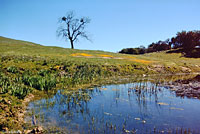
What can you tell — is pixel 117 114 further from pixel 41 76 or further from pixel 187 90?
pixel 41 76

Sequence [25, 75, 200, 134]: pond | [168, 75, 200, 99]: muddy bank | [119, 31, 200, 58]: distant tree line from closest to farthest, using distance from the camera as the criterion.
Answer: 1. [25, 75, 200, 134]: pond
2. [168, 75, 200, 99]: muddy bank
3. [119, 31, 200, 58]: distant tree line

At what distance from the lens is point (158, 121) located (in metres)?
6.68

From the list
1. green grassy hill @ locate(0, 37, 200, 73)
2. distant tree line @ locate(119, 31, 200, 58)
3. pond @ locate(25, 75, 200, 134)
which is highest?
distant tree line @ locate(119, 31, 200, 58)

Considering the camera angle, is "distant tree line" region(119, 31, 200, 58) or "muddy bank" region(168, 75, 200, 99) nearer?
"muddy bank" region(168, 75, 200, 99)

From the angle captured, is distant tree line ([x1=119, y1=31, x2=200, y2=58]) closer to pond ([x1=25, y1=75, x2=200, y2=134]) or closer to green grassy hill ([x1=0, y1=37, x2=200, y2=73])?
green grassy hill ([x1=0, y1=37, x2=200, y2=73])

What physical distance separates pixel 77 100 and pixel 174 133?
534 centimetres

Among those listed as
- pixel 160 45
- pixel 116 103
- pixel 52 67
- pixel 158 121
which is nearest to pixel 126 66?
pixel 52 67

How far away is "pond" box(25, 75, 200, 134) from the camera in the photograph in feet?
19.7

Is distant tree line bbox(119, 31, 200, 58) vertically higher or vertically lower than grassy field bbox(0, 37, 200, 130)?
higher

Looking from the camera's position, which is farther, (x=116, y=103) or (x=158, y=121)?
(x=116, y=103)

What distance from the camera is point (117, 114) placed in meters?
7.45

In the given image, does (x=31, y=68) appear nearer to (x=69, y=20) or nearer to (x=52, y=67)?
(x=52, y=67)

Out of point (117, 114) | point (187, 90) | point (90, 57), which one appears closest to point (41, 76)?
point (117, 114)

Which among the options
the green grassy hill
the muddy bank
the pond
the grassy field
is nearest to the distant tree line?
the green grassy hill
